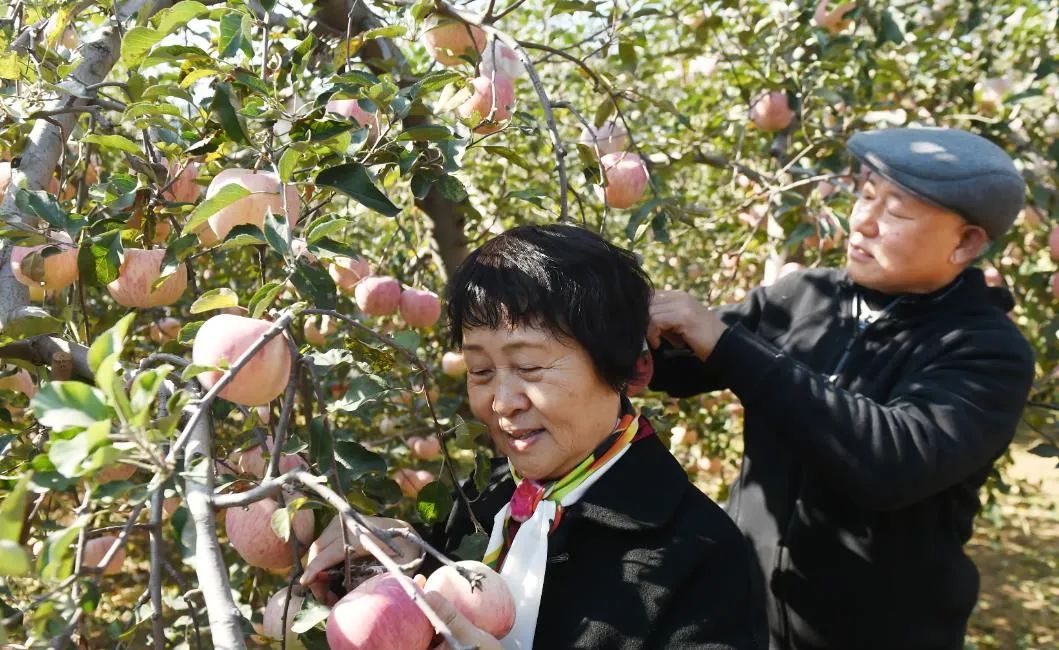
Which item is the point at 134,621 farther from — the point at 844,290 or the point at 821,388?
the point at 844,290

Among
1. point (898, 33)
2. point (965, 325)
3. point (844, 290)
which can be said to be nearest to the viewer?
point (965, 325)

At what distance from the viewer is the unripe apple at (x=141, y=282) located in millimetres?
1272

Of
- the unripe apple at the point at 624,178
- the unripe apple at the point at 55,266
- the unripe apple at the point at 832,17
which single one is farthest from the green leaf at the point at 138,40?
the unripe apple at the point at 832,17

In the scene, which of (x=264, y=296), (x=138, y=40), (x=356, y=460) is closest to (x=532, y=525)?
(x=356, y=460)

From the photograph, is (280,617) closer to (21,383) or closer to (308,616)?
(308,616)

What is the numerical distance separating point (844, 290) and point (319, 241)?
3.37 feet

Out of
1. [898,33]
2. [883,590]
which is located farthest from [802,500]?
[898,33]

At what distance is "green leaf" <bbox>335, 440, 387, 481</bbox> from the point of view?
108cm

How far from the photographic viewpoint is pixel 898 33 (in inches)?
94.7

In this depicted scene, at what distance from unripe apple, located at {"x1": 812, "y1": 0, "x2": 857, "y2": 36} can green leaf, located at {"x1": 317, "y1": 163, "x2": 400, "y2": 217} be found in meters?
1.99

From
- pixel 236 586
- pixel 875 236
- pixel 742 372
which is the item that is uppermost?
pixel 875 236

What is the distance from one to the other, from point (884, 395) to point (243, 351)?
100 cm

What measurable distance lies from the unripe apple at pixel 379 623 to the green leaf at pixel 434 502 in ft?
0.87

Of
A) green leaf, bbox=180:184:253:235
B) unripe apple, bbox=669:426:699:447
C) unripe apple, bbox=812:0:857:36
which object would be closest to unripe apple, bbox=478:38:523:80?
green leaf, bbox=180:184:253:235
